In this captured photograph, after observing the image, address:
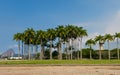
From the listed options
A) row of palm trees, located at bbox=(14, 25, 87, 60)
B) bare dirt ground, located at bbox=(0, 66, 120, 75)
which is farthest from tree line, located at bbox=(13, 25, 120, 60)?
bare dirt ground, located at bbox=(0, 66, 120, 75)

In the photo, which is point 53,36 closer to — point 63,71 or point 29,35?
point 29,35

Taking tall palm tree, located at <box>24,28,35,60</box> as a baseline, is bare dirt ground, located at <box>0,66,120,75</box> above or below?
below

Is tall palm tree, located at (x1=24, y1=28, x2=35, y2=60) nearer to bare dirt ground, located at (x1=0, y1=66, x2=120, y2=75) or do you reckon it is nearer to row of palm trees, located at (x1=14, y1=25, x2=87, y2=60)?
row of palm trees, located at (x1=14, y1=25, x2=87, y2=60)

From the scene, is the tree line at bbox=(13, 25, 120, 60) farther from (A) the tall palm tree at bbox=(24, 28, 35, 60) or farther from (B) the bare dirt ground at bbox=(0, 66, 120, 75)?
(B) the bare dirt ground at bbox=(0, 66, 120, 75)

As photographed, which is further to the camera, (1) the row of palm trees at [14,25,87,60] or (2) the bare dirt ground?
(1) the row of palm trees at [14,25,87,60]

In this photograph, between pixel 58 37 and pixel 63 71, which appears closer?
pixel 63 71

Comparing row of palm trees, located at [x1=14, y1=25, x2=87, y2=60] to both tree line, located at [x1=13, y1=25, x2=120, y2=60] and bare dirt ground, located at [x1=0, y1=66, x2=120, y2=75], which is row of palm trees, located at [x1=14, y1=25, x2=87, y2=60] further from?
bare dirt ground, located at [x1=0, y1=66, x2=120, y2=75]

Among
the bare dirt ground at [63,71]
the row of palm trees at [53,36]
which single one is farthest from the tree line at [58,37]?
the bare dirt ground at [63,71]

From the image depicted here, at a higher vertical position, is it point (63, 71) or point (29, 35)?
point (29, 35)

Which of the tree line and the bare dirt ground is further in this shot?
the tree line

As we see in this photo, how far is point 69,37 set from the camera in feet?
461

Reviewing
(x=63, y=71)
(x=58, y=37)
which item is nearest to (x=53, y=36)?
(x=58, y=37)

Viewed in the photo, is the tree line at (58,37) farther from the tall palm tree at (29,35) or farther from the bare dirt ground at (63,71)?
the bare dirt ground at (63,71)

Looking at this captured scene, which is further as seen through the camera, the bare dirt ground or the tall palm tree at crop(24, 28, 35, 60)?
the tall palm tree at crop(24, 28, 35, 60)
